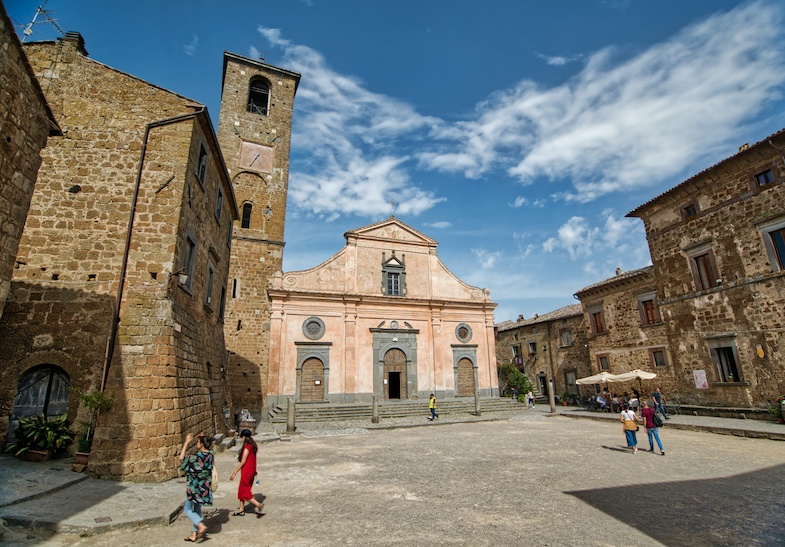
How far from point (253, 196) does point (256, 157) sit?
292 cm

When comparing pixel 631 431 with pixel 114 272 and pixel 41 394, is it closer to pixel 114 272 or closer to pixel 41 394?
pixel 114 272

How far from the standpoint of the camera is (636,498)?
6418mm

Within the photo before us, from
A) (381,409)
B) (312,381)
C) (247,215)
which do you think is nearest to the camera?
(381,409)

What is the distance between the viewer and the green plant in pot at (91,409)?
7.39 m

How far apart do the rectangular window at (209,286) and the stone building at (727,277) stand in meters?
20.2

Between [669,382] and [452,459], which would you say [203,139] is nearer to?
[452,459]

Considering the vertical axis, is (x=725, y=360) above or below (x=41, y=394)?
above

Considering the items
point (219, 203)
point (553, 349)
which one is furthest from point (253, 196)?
point (553, 349)

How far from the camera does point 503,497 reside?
6.43 m

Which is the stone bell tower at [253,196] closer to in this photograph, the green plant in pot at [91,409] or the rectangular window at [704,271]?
the green plant in pot at [91,409]

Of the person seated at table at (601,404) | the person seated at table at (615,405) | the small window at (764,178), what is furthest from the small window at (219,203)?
the person seated at table at (615,405)

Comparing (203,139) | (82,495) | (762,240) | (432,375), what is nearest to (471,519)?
(82,495)

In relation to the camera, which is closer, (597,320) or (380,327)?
(380,327)

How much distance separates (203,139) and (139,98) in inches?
71.4
